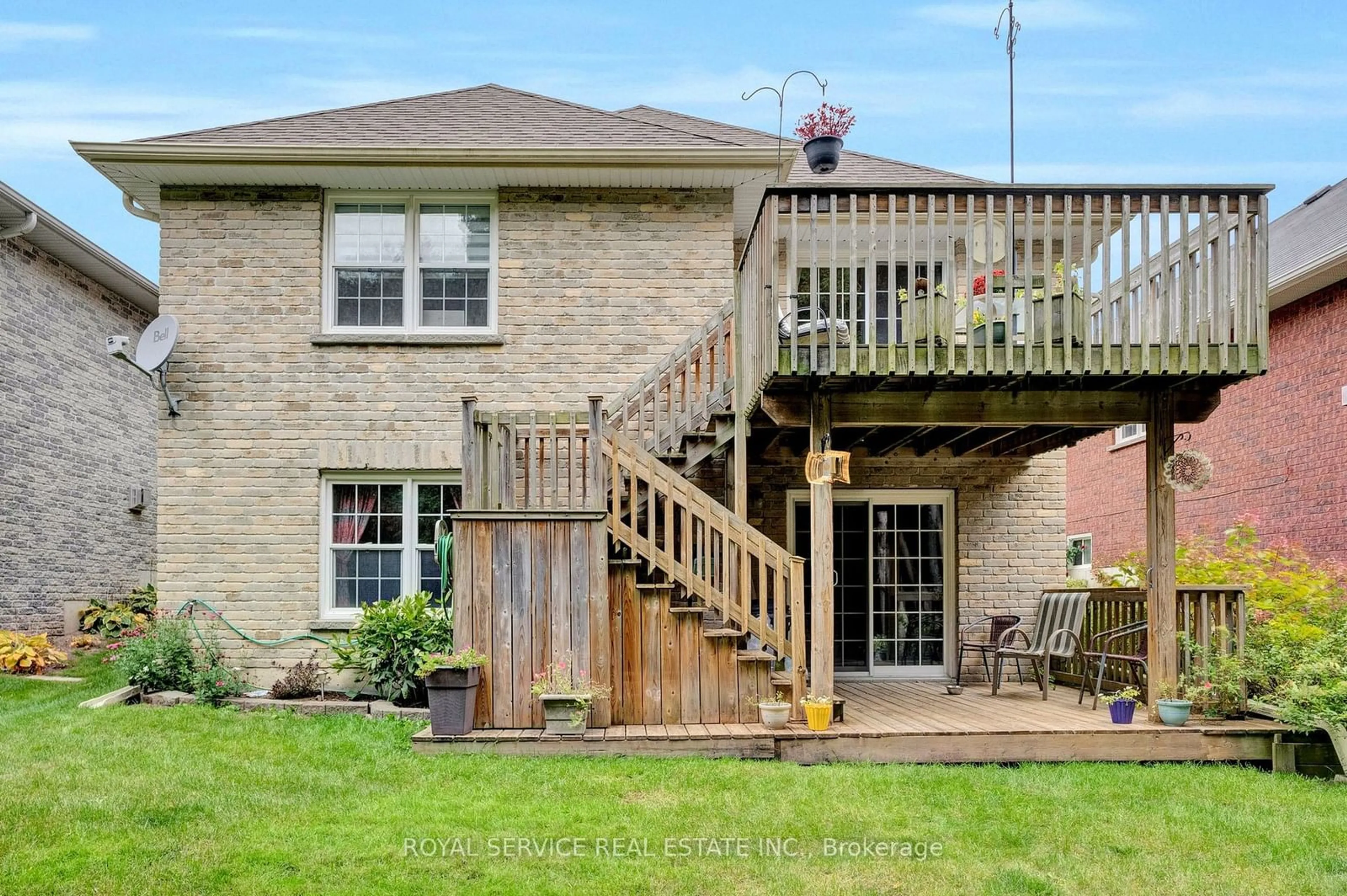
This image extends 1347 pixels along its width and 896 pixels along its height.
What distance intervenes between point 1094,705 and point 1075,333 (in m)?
3.16

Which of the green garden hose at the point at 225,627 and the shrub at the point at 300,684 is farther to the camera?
the green garden hose at the point at 225,627

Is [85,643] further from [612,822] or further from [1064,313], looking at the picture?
[1064,313]

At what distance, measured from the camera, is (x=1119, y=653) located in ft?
30.0

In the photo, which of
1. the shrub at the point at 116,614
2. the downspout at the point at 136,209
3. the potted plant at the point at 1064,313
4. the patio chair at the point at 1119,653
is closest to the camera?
the potted plant at the point at 1064,313

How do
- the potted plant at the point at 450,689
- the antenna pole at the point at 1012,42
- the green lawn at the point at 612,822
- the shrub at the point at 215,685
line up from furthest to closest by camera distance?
the antenna pole at the point at 1012,42 → the shrub at the point at 215,685 → the potted plant at the point at 450,689 → the green lawn at the point at 612,822

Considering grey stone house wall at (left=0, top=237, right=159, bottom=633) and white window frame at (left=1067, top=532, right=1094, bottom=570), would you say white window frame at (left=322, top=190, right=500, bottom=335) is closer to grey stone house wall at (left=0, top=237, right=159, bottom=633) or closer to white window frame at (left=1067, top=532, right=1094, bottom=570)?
grey stone house wall at (left=0, top=237, right=159, bottom=633)

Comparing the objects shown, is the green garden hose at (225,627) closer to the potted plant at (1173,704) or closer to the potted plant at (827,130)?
the potted plant at (827,130)

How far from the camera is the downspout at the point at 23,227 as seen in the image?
11.4 m

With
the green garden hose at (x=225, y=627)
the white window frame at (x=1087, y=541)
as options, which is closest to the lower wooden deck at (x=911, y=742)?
the green garden hose at (x=225, y=627)

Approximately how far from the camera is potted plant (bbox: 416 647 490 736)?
6.93 metres

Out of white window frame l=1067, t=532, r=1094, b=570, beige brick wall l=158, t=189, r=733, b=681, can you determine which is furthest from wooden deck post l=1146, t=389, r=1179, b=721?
white window frame l=1067, t=532, r=1094, b=570

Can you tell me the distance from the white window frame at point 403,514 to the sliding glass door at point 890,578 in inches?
141

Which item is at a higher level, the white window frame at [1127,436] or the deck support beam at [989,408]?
the white window frame at [1127,436]

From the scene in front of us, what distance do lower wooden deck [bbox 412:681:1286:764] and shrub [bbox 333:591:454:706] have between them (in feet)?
4.56
